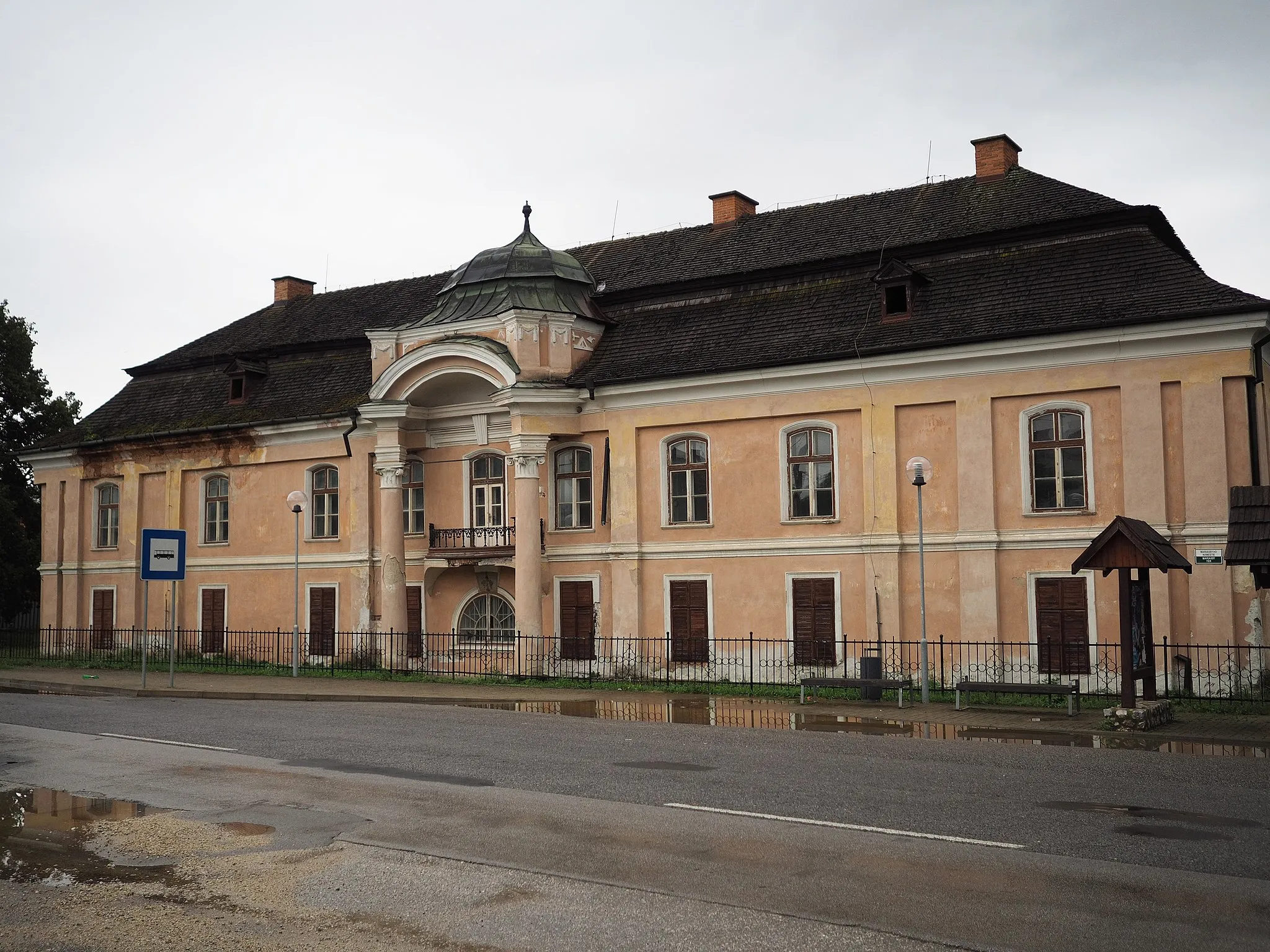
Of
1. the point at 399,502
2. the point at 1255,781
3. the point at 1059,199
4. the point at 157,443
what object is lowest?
the point at 1255,781

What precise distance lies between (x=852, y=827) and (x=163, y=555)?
1907 cm

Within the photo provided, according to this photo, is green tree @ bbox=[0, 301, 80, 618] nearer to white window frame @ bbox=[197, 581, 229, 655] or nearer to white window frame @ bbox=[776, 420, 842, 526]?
white window frame @ bbox=[197, 581, 229, 655]

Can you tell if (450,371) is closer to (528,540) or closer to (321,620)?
(528,540)

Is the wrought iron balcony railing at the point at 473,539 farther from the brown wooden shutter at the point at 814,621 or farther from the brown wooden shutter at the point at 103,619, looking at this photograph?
the brown wooden shutter at the point at 103,619

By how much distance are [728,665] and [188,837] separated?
53.4 ft

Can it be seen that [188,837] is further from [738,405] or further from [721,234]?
[721,234]

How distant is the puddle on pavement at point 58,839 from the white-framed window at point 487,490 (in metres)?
17.0

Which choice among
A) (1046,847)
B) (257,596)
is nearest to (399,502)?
(257,596)

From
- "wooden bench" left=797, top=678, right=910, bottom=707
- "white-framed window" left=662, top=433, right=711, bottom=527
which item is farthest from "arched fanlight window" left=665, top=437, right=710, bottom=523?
"wooden bench" left=797, top=678, right=910, bottom=707

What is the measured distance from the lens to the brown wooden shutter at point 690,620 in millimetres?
25094

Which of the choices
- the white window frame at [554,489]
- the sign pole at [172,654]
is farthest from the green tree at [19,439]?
the white window frame at [554,489]

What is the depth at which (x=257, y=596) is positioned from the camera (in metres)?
31.9

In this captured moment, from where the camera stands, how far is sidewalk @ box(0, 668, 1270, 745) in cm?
1605

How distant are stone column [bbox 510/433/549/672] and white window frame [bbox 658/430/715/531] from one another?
8.44ft
